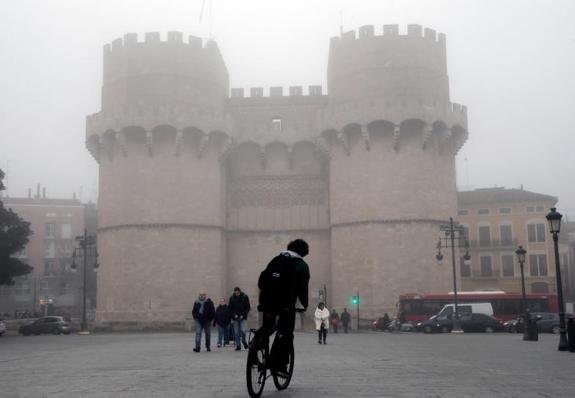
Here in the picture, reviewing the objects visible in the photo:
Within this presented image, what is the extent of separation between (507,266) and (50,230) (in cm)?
4249

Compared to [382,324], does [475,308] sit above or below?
above

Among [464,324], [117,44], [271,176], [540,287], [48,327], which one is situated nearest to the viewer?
[464,324]

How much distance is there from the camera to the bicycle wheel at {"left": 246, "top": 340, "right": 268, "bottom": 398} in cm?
697

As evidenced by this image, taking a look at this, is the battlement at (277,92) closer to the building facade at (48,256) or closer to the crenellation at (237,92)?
the crenellation at (237,92)

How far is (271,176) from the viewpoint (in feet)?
128

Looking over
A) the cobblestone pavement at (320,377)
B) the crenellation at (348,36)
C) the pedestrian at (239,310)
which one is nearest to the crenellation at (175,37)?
the crenellation at (348,36)

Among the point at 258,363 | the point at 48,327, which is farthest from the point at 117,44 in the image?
the point at 258,363

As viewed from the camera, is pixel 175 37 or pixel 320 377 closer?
pixel 320 377

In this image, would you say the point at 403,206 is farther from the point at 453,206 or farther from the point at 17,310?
the point at 17,310

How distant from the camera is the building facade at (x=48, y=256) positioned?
67188 millimetres

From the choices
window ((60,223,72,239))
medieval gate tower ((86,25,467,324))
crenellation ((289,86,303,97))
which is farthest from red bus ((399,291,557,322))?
window ((60,223,72,239))

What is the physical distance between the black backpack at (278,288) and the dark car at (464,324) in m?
26.3

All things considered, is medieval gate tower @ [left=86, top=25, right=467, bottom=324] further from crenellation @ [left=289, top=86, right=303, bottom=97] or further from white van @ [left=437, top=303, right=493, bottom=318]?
white van @ [left=437, top=303, right=493, bottom=318]

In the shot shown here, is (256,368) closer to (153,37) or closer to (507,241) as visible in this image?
(153,37)
